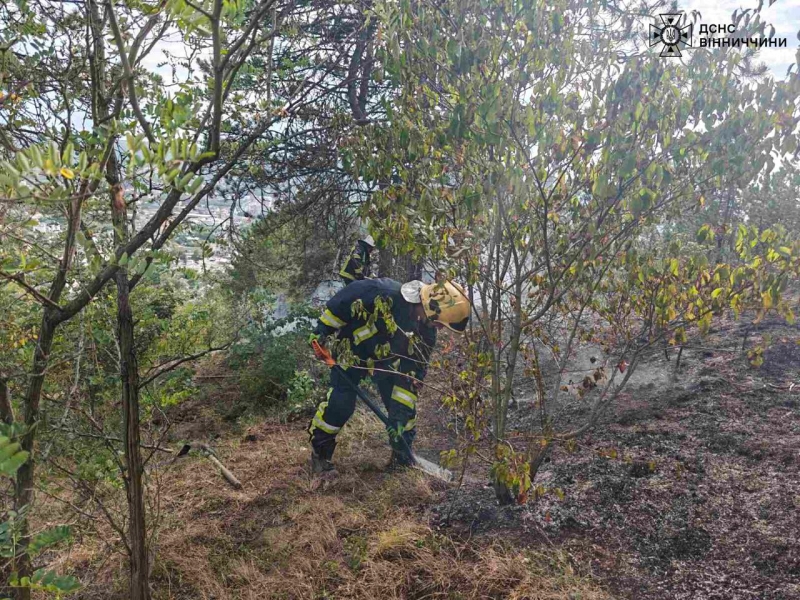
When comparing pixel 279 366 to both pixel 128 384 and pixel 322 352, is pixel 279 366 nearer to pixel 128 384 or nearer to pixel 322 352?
pixel 322 352

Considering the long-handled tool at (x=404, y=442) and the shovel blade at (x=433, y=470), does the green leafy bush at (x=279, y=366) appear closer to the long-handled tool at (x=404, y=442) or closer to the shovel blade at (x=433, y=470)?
the long-handled tool at (x=404, y=442)

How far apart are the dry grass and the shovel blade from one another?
0.12 metres

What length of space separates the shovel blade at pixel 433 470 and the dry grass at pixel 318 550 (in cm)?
12

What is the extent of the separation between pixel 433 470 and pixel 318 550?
1.31m

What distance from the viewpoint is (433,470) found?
4113mm

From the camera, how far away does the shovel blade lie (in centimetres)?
395

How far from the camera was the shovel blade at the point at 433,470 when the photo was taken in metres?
3.95

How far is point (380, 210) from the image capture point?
2.73 m

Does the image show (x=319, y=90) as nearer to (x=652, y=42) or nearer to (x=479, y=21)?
(x=479, y=21)

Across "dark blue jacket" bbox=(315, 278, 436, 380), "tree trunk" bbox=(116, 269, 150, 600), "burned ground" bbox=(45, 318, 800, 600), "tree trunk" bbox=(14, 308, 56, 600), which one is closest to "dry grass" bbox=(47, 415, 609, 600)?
"burned ground" bbox=(45, 318, 800, 600)

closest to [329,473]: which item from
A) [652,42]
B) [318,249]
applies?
[652,42]

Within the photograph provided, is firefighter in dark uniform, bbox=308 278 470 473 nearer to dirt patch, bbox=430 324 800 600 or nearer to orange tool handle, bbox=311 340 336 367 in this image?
orange tool handle, bbox=311 340 336 367

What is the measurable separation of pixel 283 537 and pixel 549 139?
9.37ft

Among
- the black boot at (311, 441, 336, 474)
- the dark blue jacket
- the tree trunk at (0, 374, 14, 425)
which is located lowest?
the black boot at (311, 441, 336, 474)
